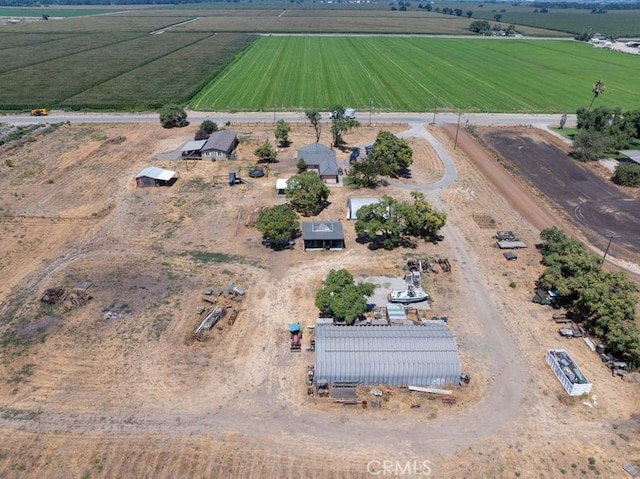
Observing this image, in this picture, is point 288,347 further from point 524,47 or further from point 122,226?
point 524,47

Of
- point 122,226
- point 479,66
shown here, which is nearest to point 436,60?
point 479,66

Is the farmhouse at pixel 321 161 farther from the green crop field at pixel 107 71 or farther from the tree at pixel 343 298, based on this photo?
the green crop field at pixel 107 71

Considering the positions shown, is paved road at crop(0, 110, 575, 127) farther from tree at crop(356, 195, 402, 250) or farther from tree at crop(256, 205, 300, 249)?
tree at crop(256, 205, 300, 249)

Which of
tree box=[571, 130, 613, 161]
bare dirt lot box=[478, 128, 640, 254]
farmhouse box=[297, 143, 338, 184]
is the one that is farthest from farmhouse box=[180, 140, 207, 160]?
tree box=[571, 130, 613, 161]

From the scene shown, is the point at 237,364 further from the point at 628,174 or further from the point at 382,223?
the point at 628,174

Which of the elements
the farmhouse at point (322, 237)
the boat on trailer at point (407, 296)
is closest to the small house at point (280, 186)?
the farmhouse at point (322, 237)
